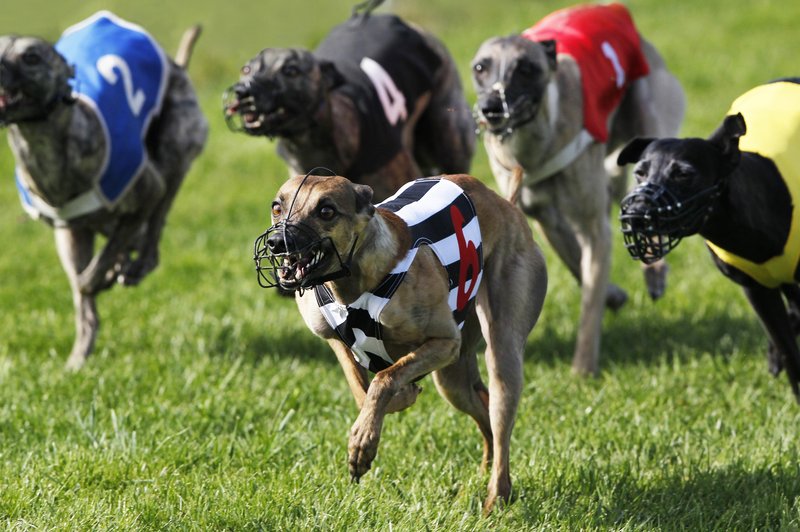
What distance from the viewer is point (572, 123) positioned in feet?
19.6

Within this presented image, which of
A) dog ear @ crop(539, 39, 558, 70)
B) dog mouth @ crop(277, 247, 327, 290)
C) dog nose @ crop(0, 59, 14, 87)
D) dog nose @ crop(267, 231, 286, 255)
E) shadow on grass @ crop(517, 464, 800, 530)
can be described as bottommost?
shadow on grass @ crop(517, 464, 800, 530)

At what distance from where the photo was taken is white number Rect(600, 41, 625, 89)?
6.43 meters

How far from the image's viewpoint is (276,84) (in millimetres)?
5871

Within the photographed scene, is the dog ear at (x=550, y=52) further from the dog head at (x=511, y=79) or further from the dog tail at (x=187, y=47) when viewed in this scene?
the dog tail at (x=187, y=47)

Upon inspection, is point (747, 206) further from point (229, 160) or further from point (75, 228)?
point (229, 160)

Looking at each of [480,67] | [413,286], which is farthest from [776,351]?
[413,286]

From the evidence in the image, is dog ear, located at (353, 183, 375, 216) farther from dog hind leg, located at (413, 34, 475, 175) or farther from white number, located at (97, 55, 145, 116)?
dog hind leg, located at (413, 34, 475, 175)

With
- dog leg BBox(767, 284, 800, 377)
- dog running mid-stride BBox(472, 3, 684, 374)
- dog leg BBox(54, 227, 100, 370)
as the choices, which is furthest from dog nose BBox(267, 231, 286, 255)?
dog leg BBox(54, 227, 100, 370)

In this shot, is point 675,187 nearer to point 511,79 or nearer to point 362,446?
point 362,446

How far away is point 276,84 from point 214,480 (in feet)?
7.83

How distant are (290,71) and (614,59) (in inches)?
70.5

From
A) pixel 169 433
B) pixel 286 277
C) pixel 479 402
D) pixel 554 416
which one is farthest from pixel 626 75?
pixel 286 277

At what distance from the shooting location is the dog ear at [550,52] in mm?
5801

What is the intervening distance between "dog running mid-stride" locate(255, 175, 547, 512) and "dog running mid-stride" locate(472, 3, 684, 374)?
1355 mm
